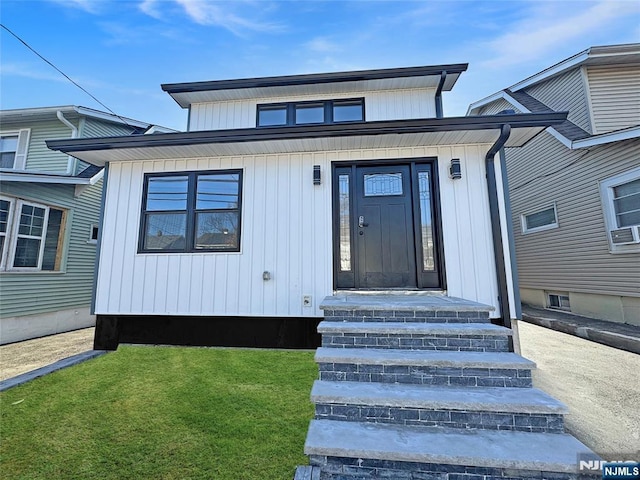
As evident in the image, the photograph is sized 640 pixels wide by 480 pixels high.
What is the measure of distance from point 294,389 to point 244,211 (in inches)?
96.9

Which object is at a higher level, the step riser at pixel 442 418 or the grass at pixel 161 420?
the step riser at pixel 442 418

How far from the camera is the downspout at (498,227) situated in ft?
10.7

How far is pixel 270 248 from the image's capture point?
3.83m

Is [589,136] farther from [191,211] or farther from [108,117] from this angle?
[108,117]

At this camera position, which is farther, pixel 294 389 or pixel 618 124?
pixel 618 124

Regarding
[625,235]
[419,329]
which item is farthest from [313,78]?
[625,235]

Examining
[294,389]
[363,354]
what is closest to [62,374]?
[294,389]

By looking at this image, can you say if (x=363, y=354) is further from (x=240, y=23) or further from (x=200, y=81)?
(x=240, y=23)

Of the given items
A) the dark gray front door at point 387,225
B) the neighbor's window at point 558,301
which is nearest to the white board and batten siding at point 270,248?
the dark gray front door at point 387,225

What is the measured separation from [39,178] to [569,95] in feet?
42.0

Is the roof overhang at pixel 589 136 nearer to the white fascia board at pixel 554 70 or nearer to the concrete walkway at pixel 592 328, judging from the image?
the white fascia board at pixel 554 70

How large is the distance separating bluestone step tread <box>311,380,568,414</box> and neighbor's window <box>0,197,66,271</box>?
7.21 m

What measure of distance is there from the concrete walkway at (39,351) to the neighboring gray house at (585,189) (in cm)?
1039

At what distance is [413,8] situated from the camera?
5918 millimetres
